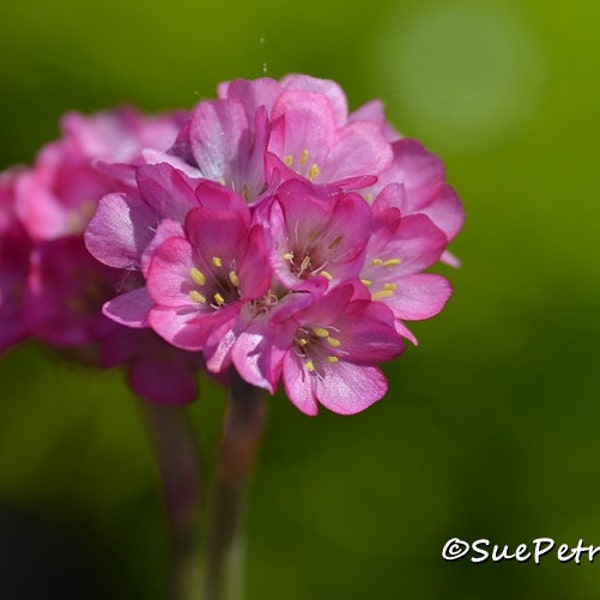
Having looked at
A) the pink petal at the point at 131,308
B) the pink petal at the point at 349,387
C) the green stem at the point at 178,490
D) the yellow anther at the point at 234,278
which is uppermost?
the yellow anther at the point at 234,278

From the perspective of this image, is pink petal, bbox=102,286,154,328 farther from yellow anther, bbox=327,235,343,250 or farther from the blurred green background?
the blurred green background

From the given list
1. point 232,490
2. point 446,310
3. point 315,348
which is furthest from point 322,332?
point 446,310

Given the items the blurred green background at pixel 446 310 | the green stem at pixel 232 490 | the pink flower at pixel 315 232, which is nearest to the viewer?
the pink flower at pixel 315 232

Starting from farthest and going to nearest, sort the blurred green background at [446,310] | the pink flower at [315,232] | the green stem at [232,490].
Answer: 1. the blurred green background at [446,310]
2. the green stem at [232,490]
3. the pink flower at [315,232]

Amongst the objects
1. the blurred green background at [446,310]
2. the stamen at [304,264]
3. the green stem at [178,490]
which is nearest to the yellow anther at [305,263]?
the stamen at [304,264]

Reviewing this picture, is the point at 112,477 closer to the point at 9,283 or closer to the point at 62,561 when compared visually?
the point at 62,561

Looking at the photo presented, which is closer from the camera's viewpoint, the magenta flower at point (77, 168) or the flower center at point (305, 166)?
the flower center at point (305, 166)

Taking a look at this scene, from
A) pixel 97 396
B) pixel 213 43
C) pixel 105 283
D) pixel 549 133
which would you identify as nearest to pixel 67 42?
pixel 213 43

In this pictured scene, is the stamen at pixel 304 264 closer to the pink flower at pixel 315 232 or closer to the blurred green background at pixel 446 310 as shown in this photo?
the pink flower at pixel 315 232
